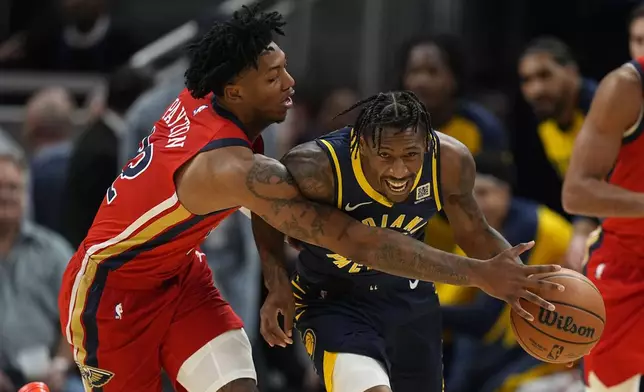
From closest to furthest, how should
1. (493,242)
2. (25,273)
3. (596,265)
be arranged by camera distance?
1. (493,242)
2. (596,265)
3. (25,273)

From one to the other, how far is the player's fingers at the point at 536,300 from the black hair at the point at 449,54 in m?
3.43

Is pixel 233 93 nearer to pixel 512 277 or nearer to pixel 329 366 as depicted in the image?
pixel 329 366

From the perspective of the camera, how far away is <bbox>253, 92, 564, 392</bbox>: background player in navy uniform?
4.30 meters

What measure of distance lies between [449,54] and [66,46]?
406cm

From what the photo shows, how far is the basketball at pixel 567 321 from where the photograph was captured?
165 inches

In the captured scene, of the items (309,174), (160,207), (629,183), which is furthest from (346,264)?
(629,183)

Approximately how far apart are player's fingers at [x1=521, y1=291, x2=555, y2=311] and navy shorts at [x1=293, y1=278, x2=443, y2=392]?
729mm

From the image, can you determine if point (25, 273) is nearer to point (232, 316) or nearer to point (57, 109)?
point (57, 109)

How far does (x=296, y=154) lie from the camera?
4.45 meters

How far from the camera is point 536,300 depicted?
3.97 metres

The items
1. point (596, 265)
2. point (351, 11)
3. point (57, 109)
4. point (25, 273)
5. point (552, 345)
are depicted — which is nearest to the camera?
point (552, 345)

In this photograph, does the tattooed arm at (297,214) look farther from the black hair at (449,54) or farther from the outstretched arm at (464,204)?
the black hair at (449,54)

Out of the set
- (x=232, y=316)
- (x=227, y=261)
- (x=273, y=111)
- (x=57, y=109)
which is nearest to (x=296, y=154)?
(x=273, y=111)

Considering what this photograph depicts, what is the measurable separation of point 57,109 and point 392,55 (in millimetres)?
2581
